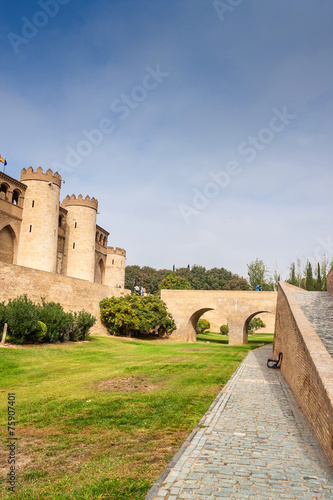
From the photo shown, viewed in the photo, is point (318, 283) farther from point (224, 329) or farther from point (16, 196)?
point (16, 196)

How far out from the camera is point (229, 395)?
8562mm

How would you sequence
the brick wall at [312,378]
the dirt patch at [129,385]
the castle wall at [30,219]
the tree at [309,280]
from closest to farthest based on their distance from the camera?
the brick wall at [312,378], the dirt patch at [129,385], the castle wall at [30,219], the tree at [309,280]

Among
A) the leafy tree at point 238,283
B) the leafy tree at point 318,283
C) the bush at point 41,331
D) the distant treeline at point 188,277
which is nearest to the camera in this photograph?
the bush at point 41,331

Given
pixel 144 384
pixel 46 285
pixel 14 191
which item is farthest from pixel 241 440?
pixel 14 191

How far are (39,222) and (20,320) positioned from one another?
44.4 ft

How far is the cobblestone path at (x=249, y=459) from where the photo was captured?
3.97 m

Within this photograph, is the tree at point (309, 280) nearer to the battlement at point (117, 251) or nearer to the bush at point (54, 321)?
the battlement at point (117, 251)

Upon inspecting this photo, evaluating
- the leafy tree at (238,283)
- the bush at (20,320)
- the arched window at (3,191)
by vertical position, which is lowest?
the bush at (20,320)

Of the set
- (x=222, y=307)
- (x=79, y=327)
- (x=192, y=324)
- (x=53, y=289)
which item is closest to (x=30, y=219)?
(x=53, y=289)

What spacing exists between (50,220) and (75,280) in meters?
6.51

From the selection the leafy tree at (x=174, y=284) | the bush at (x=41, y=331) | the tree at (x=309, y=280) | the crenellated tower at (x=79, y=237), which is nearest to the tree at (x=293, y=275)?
the tree at (x=309, y=280)

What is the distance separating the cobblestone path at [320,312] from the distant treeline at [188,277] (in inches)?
2335

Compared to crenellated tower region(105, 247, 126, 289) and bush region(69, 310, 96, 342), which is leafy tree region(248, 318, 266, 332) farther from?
bush region(69, 310, 96, 342)

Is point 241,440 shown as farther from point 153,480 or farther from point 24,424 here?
point 24,424
